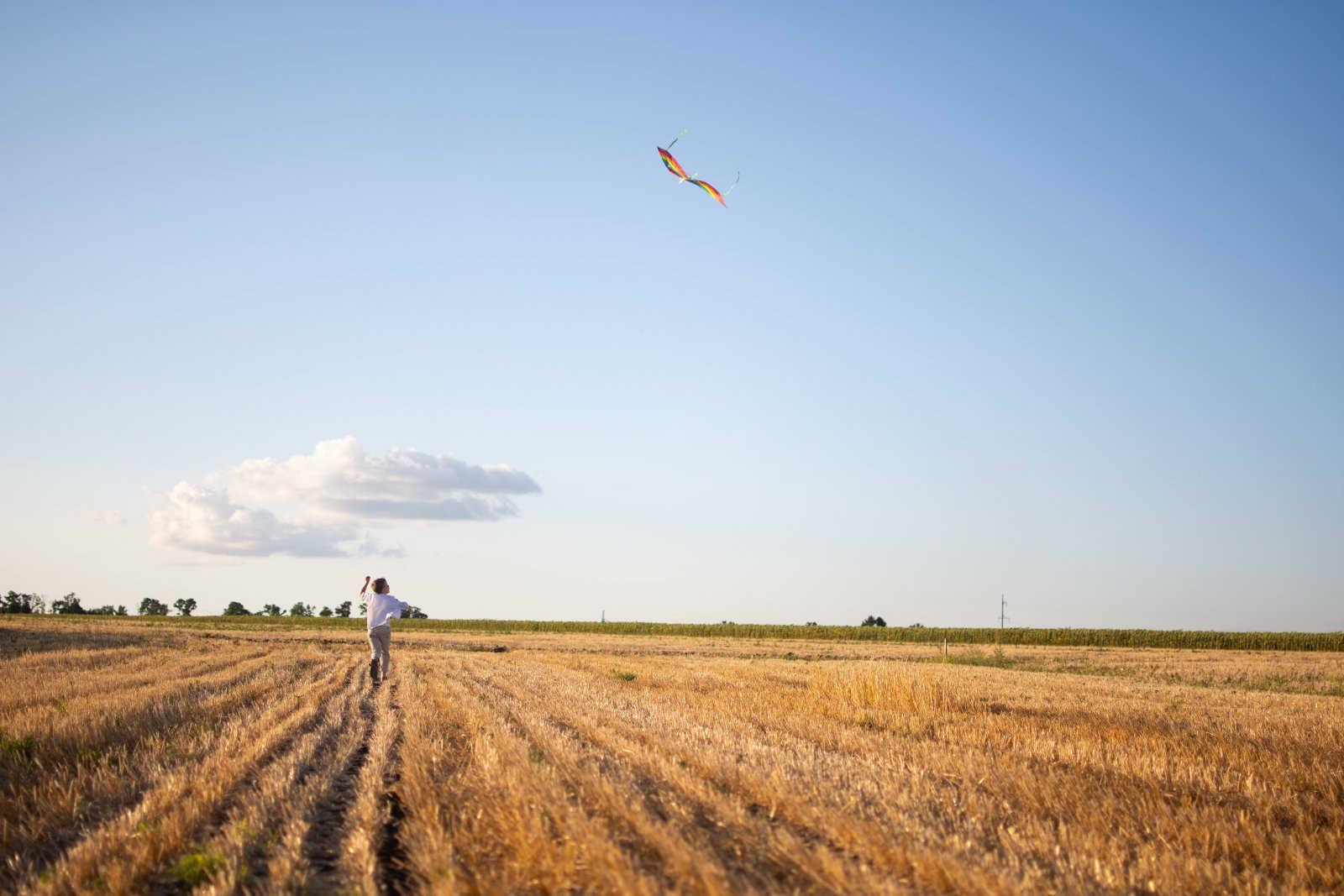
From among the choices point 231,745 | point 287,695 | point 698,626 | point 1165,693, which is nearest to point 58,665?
point 287,695

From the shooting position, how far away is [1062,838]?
584 cm

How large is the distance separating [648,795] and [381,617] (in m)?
11.8

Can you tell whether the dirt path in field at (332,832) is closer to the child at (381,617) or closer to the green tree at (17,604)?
the child at (381,617)

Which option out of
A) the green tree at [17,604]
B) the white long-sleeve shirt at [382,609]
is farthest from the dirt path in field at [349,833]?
the green tree at [17,604]

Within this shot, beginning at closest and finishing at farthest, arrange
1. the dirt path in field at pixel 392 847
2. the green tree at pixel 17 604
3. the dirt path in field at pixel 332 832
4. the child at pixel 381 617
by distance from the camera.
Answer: the dirt path in field at pixel 392 847 → the dirt path in field at pixel 332 832 → the child at pixel 381 617 → the green tree at pixel 17 604

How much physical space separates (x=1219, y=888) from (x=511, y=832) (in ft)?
14.0

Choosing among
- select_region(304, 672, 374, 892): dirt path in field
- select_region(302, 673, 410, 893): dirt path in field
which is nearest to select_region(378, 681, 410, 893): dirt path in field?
select_region(302, 673, 410, 893): dirt path in field

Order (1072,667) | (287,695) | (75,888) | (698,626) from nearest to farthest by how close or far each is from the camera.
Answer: (75,888) → (287,695) → (1072,667) → (698,626)

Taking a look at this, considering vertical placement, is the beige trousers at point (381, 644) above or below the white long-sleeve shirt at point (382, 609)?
below

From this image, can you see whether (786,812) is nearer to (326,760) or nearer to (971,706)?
(326,760)

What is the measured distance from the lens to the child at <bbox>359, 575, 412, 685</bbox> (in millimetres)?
17234

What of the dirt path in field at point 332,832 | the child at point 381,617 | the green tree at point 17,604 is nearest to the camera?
the dirt path in field at point 332,832

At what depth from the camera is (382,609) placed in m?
17.3

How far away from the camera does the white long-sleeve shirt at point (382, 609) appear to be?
679 inches
